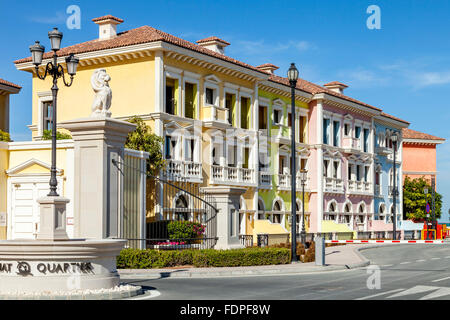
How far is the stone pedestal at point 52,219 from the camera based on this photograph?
14773 millimetres

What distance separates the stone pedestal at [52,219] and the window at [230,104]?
85.2 ft

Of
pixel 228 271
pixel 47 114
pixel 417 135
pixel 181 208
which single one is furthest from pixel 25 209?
pixel 417 135

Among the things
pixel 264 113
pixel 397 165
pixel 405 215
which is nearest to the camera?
pixel 264 113

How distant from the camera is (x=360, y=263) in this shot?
26.2 metres

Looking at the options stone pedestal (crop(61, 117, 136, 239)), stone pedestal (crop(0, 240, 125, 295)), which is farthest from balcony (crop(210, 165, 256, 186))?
stone pedestal (crop(0, 240, 125, 295))

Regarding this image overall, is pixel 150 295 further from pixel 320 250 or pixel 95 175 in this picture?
pixel 320 250

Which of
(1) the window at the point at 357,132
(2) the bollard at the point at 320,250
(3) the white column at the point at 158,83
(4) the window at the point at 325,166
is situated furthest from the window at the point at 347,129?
(2) the bollard at the point at 320,250

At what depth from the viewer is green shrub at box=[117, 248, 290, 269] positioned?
2184 cm

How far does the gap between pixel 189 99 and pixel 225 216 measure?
13786mm

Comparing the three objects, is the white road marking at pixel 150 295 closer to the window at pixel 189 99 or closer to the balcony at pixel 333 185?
the window at pixel 189 99

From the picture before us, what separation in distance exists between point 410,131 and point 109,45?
4586 cm

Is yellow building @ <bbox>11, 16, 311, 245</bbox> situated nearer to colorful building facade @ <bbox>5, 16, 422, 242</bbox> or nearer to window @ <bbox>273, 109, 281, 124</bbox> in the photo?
colorful building facade @ <bbox>5, 16, 422, 242</bbox>
